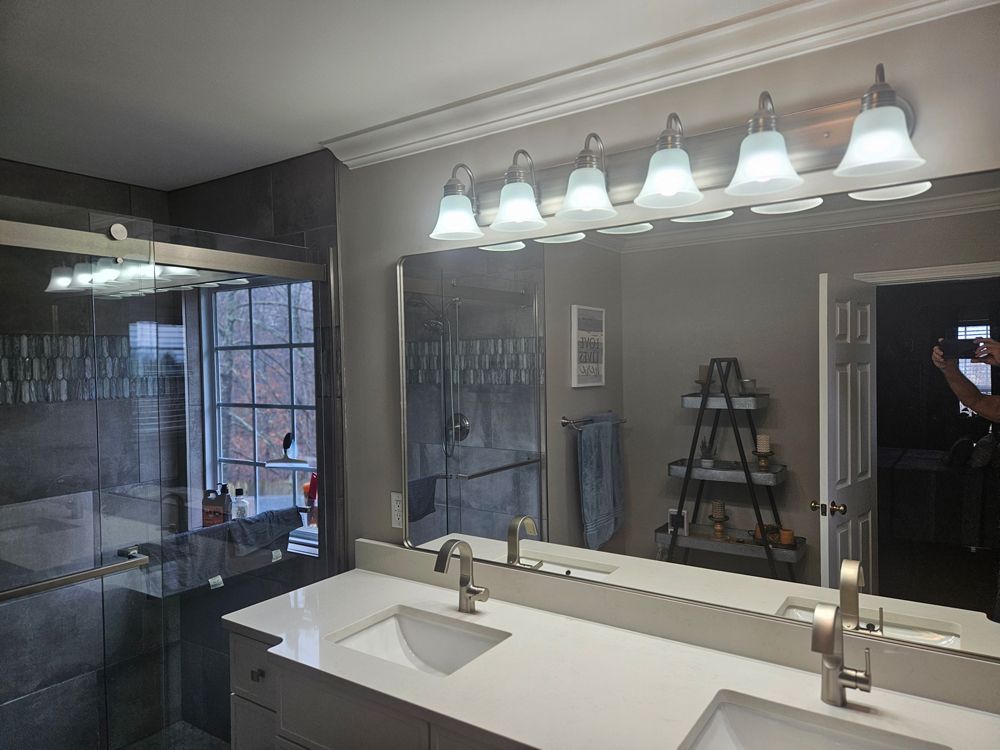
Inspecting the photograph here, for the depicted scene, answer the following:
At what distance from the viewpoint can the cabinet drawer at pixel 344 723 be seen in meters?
1.42

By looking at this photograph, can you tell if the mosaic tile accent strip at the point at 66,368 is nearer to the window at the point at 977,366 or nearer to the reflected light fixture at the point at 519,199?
the reflected light fixture at the point at 519,199

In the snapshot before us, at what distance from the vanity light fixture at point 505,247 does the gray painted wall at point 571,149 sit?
5.7 inches

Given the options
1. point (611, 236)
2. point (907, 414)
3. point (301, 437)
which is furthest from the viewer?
point (301, 437)

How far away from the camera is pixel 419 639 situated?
1.85m

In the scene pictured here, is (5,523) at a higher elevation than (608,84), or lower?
lower

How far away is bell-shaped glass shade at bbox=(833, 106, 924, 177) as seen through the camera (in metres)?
1.28

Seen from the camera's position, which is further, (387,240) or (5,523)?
(387,240)

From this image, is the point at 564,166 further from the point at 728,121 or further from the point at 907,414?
the point at 907,414

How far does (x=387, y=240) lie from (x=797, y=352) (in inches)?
53.4

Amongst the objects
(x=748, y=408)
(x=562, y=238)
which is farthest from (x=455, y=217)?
(x=748, y=408)

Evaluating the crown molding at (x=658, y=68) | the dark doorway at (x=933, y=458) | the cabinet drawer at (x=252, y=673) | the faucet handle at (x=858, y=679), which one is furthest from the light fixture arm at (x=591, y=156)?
the cabinet drawer at (x=252, y=673)

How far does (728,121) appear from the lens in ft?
5.12

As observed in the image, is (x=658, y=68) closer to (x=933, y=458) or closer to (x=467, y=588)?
(x=933, y=458)

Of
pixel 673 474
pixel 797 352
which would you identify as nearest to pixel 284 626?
pixel 673 474
